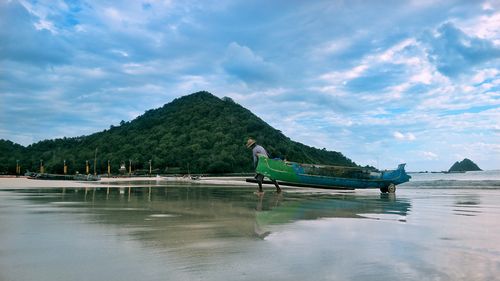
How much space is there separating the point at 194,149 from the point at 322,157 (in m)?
72.0

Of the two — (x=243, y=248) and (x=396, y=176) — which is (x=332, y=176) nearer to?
(x=396, y=176)

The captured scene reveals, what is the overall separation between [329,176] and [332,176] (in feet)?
0.93

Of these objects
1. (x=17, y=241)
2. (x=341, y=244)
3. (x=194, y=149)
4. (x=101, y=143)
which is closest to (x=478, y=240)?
(x=341, y=244)

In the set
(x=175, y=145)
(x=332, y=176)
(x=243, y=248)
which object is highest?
(x=175, y=145)

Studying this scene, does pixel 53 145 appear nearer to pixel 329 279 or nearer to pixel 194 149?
pixel 194 149

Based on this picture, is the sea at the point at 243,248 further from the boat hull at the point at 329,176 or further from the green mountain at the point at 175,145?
the green mountain at the point at 175,145

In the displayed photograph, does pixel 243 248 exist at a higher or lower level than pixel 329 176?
lower

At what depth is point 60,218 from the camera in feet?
27.5

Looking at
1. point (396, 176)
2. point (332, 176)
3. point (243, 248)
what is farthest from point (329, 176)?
point (243, 248)

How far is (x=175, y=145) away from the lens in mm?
136750

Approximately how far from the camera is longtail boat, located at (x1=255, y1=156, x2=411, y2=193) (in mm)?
21312

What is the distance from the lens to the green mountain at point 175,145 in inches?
5094

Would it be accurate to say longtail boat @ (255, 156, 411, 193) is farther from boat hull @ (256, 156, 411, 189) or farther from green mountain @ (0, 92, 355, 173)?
green mountain @ (0, 92, 355, 173)

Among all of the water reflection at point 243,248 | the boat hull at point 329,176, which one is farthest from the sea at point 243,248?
the boat hull at point 329,176
